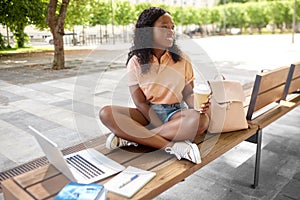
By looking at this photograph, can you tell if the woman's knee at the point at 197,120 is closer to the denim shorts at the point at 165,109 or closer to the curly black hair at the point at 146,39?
the denim shorts at the point at 165,109

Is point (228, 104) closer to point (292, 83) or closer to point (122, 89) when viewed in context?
point (292, 83)

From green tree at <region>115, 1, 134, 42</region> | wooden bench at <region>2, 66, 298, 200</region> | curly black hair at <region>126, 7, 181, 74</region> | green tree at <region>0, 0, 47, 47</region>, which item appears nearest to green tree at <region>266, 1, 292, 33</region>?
green tree at <region>115, 1, 134, 42</region>

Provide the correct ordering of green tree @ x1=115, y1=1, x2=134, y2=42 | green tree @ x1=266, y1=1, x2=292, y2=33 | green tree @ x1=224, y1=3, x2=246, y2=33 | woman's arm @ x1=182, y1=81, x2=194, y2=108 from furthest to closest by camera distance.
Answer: green tree @ x1=224, y1=3, x2=246, y2=33 < green tree @ x1=266, y1=1, x2=292, y2=33 < green tree @ x1=115, y1=1, x2=134, y2=42 < woman's arm @ x1=182, y1=81, x2=194, y2=108

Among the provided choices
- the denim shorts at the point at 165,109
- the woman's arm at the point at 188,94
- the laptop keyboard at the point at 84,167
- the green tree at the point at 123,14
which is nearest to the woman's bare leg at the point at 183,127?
the denim shorts at the point at 165,109

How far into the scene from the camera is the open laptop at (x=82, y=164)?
4.76 ft

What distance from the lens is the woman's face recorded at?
6.86 feet

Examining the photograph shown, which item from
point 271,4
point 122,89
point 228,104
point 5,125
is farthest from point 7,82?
point 271,4

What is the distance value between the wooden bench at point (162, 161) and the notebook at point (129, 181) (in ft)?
0.08

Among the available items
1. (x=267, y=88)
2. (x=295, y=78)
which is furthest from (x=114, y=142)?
(x=295, y=78)

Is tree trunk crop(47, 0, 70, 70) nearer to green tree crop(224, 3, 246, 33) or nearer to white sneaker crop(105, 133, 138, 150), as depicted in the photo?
white sneaker crop(105, 133, 138, 150)

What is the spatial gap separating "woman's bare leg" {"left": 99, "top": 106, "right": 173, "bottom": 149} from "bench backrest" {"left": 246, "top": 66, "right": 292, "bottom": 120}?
0.80m

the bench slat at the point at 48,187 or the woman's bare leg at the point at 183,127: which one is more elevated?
the woman's bare leg at the point at 183,127

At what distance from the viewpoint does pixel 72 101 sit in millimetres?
4965

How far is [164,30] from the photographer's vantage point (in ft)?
6.84
